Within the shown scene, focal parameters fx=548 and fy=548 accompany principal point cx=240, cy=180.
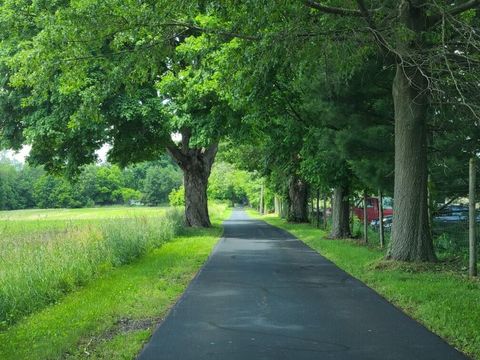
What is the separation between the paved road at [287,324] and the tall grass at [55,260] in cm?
230

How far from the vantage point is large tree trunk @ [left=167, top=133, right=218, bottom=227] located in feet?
98.0

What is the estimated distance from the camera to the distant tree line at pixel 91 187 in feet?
363

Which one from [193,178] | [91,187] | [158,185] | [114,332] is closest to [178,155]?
[193,178]

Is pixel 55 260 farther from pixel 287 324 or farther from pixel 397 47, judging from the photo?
pixel 397 47

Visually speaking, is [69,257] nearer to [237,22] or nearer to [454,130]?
[237,22]

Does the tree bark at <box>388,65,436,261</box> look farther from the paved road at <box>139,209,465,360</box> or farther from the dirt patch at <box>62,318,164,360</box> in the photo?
the dirt patch at <box>62,318,164,360</box>

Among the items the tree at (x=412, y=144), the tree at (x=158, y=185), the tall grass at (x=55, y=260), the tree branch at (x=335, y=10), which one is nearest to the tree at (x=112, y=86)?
the tree branch at (x=335, y=10)

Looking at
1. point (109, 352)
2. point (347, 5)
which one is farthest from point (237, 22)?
point (109, 352)

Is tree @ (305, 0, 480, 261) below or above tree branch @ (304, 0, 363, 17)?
below

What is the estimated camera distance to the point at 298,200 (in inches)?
1529

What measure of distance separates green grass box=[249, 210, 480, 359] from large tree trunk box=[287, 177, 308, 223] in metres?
23.5

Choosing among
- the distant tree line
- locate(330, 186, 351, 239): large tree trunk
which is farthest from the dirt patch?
the distant tree line

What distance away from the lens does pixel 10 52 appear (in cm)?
2292

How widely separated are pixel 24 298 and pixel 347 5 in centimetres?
931
